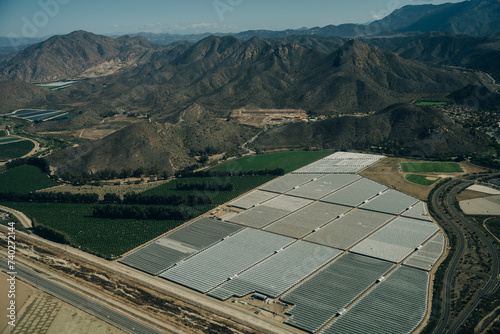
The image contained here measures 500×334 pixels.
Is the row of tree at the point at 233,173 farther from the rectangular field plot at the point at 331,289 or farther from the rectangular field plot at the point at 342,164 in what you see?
the rectangular field plot at the point at 331,289

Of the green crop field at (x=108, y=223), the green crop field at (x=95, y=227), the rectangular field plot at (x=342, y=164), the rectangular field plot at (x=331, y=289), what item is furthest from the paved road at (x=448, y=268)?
the green crop field at (x=95, y=227)

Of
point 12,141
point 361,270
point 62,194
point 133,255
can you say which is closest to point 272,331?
point 361,270

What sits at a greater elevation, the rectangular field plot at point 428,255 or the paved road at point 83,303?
the rectangular field plot at point 428,255

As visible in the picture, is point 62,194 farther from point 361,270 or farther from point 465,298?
point 465,298

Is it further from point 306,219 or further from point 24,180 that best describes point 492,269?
point 24,180

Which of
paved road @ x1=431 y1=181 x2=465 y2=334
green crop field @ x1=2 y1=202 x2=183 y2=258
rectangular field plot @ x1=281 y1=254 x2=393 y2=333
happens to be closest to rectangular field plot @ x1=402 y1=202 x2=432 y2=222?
paved road @ x1=431 y1=181 x2=465 y2=334

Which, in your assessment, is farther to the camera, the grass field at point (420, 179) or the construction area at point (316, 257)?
the grass field at point (420, 179)

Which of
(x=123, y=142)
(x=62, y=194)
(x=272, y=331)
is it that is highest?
(x=123, y=142)
